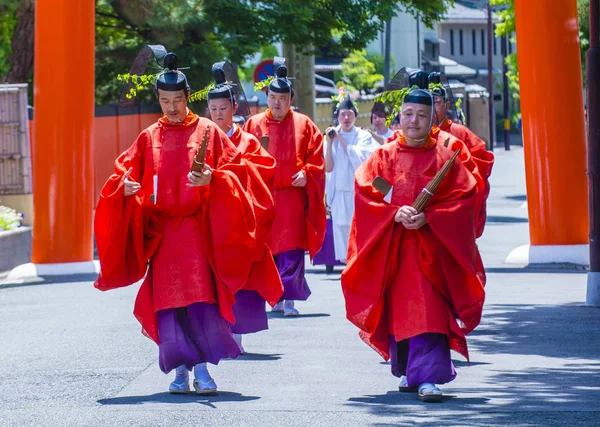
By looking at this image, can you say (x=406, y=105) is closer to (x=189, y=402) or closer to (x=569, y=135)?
(x=189, y=402)

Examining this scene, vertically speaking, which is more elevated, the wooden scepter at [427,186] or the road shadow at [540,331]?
the wooden scepter at [427,186]

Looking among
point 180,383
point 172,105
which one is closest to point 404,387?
point 180,383

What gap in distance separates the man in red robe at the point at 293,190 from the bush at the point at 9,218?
5400 millimetres

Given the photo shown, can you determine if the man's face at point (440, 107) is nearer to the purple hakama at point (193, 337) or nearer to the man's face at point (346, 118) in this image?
the purple hakama at point (193, 337)

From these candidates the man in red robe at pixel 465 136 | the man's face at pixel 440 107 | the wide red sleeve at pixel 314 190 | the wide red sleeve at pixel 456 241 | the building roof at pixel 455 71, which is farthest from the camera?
the building roof at pixel 455 71

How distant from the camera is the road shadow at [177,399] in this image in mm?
8047

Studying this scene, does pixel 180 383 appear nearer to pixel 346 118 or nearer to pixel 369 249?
pixel 369 249

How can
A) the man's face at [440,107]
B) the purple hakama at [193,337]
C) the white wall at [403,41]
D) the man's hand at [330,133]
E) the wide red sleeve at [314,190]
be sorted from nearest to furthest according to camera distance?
the purple hakama at [193,337] → the man's face at [440,107] → the wide red sleeve at [314,190] → the man's hand at [330,133] → the white wall at [403,41]

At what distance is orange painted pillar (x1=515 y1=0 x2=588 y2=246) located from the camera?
53.1 feet

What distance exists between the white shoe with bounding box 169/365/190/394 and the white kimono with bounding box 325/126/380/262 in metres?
7.64

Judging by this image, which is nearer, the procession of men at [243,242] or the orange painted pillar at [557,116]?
the procession of men at [243,242]

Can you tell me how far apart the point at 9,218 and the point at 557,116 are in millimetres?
6236

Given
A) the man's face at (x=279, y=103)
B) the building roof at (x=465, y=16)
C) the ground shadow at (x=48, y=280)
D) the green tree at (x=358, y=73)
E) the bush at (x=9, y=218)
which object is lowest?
the ground shadow at (x=48, y=280)

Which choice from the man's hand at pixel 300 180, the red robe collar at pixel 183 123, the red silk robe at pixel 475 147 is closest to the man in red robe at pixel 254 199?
the red robe collar at pixel 183 123
